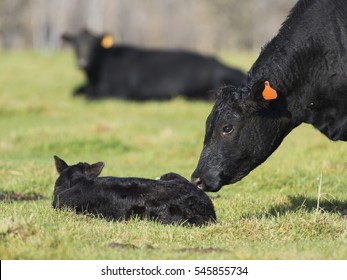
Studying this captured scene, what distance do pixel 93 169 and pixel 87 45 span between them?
16.2m

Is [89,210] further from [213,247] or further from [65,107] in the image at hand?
[65,107]

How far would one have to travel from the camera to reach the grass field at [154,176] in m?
5.81

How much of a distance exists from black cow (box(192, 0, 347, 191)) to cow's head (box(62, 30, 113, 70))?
54.1ft

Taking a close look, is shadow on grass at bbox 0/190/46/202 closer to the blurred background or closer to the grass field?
the grass field

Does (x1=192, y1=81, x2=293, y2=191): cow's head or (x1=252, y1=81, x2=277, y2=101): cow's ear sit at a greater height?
(x1=252, y1=81, x2=277, y2=101): cow's ear

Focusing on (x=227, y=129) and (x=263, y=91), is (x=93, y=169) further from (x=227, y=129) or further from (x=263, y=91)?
(x=263, y=91)

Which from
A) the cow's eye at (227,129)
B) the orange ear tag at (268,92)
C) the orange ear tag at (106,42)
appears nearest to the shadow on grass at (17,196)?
the cow's eye at (227,129)

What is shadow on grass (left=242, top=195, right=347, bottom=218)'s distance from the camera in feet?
24.9

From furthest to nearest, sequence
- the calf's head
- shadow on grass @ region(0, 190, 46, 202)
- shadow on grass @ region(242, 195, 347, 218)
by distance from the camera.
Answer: shadow on grass @ region(0, 190, 46, 202), the calf's head, shadow on grass @ region(242, 195, 347, 218)

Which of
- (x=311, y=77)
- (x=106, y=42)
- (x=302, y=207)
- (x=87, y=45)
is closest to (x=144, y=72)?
(x=106, y=42)

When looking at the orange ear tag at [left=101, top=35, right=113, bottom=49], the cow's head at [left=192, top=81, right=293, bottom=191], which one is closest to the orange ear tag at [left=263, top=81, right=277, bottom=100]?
the cow's head at [left=192, top=81, right=293, bottom=191]

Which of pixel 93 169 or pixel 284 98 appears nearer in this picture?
pixel 284 98

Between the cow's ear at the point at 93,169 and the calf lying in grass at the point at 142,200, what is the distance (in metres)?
0.67

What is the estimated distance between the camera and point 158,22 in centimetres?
6309
